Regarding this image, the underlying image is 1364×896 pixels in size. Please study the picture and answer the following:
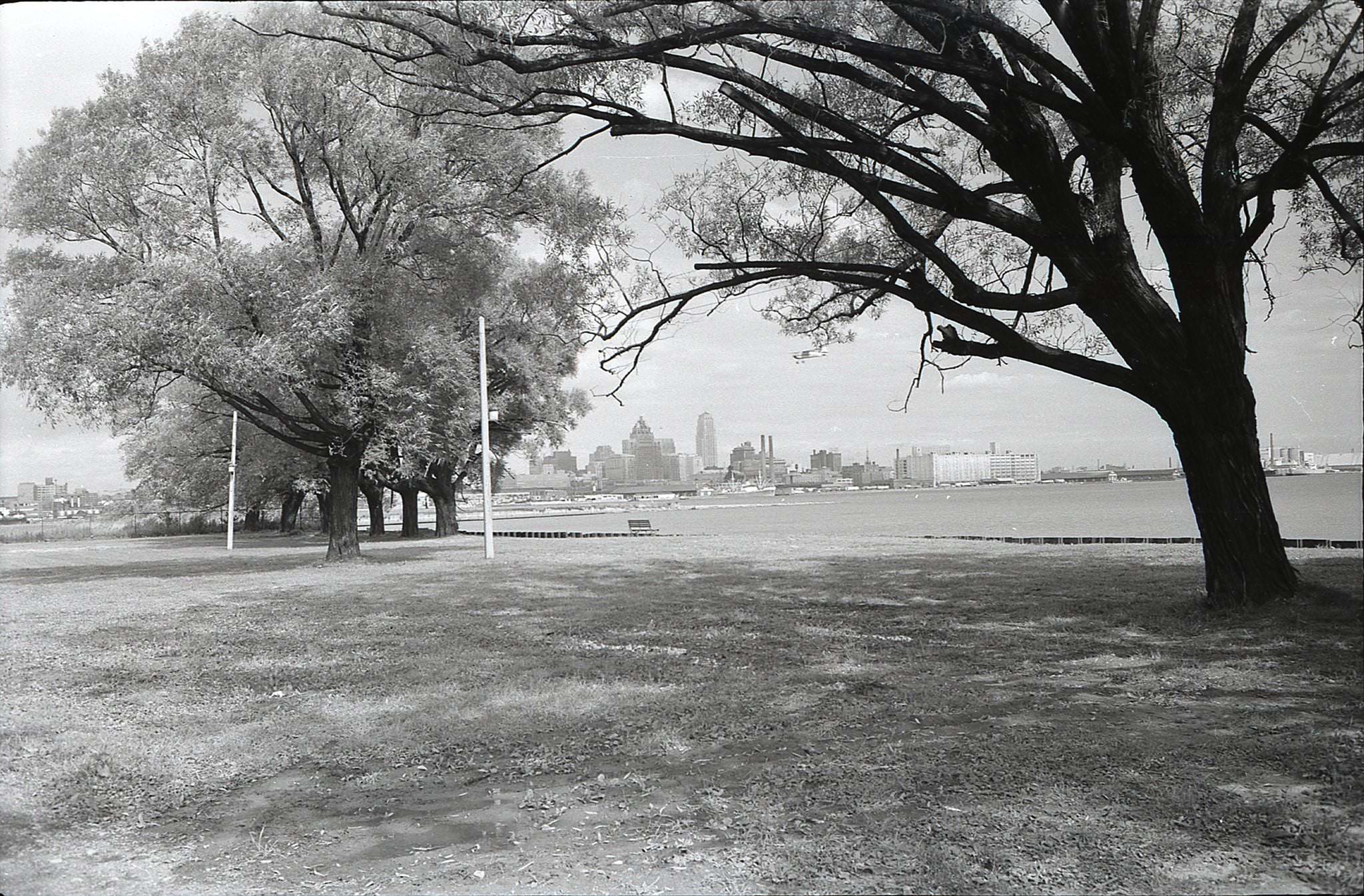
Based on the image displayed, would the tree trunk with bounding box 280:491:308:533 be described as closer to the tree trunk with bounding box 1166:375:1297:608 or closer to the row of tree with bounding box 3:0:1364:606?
the row of tree with bounding box 3:0:1364:606

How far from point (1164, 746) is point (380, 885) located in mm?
3325

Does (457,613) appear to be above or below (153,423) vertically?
below

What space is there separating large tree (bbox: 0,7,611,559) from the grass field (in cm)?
551

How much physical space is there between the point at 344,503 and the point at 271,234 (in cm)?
554

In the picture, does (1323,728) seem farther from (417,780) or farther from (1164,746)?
(417,780)

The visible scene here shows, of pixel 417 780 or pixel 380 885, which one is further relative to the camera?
pixel 417 780

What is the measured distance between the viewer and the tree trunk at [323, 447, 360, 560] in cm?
1788

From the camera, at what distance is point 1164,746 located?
3.99m

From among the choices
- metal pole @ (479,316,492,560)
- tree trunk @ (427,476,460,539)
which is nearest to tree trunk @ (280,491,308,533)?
tree trunk @ (427,476,460,539)

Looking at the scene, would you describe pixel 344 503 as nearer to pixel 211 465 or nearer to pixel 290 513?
pixel 211 465

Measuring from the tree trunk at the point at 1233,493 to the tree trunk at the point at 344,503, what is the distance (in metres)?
14.7

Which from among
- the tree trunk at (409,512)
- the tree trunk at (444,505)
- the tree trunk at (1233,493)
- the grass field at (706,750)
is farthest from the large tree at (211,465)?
the tree trunk at (1233,493)

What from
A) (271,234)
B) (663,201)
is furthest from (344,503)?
(663,201)

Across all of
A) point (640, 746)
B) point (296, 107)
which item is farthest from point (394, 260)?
point (640, 746)
